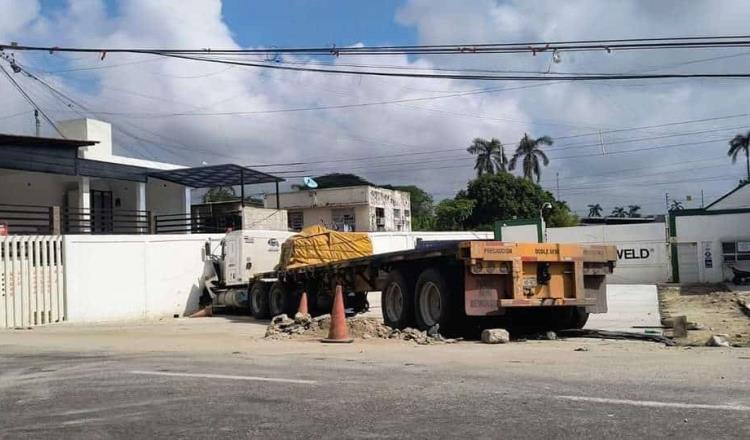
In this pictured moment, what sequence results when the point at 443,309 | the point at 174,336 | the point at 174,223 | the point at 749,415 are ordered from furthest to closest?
1. the point at 174,223
2. the point at 174,336
3. the point at 443,309
4. the point at 749,415

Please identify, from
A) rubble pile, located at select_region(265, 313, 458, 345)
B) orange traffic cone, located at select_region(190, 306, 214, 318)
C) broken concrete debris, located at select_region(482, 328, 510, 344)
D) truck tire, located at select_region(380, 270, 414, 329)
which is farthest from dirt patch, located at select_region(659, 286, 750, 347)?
orange traffic cone, located at select_region(190, 306, 214, 318)

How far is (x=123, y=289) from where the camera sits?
22.5 metres

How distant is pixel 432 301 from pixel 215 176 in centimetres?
1929

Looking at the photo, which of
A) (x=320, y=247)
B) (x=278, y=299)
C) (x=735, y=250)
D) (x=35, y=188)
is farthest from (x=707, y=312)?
(x=35, y=188)

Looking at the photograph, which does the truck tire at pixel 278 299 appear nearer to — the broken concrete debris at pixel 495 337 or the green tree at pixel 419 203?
the broken concrete debris at pixel 495 337

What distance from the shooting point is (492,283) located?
12562 mm

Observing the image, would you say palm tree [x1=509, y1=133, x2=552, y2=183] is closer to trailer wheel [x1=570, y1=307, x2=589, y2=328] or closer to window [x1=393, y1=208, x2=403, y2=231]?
window [x1=393, y1=208, x2=403, y2=231]

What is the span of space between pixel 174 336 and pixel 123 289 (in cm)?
724

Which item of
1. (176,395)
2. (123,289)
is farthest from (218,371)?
(123,289)

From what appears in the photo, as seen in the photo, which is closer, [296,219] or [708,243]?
[708,243]

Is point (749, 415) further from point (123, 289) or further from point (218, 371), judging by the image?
point (123, 289)

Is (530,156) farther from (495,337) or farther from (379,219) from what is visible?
(495,337)

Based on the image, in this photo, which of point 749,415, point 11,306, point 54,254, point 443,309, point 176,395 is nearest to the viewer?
point 749,415

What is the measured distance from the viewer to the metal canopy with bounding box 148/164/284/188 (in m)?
29.3
